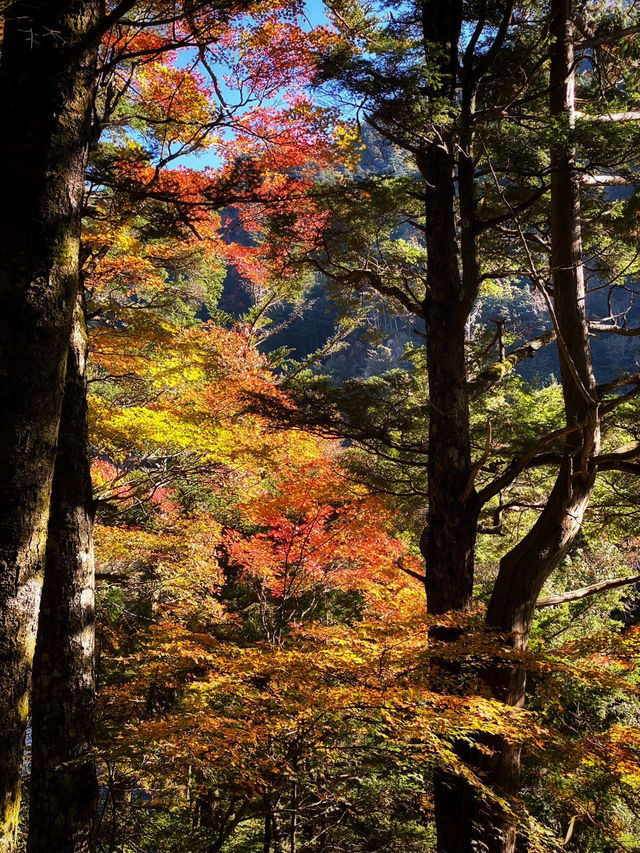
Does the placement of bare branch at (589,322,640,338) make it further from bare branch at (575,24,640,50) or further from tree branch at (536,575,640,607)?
bare branch at (575,24,640,50)

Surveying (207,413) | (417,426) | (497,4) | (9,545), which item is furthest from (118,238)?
(9,545)

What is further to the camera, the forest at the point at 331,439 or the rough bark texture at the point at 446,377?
the rough bark texture at the point at 446,377

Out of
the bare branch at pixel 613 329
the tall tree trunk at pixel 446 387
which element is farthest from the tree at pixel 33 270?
the bare branch at pixel 613 329

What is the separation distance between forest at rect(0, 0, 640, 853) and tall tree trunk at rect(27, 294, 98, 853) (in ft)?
0.06

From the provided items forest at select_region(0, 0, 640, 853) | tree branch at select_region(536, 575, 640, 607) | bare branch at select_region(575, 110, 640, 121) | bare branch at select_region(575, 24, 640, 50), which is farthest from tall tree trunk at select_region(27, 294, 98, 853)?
bare branch at select_region(575, 24, 640, 50)

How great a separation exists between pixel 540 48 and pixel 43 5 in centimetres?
493

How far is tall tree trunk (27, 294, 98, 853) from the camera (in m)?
3.15

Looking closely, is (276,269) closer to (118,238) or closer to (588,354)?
(118,238)

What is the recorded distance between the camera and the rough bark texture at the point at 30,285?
175 centimetres

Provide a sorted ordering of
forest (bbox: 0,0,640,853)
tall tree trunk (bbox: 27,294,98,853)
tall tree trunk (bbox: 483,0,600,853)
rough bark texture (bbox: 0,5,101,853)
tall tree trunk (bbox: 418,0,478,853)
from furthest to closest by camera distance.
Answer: tall tree trunk (bbox: 418,0,478,853), tall tree trunk (bbox: 483,0,600,853), tall tree trunk (bbox: 27,294,98,853), forest (bbox: 0,0,640,853), rough bark texture (bbox: 0,5,101,853)

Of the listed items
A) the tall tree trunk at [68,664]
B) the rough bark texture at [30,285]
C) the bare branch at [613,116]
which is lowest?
the tall tree trunk at [68,664]

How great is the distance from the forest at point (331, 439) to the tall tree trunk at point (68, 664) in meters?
0.02

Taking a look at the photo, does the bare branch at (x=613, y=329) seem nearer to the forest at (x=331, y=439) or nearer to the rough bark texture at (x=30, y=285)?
the forest at (x=331, y=439)

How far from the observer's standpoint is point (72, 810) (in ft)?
10.4
